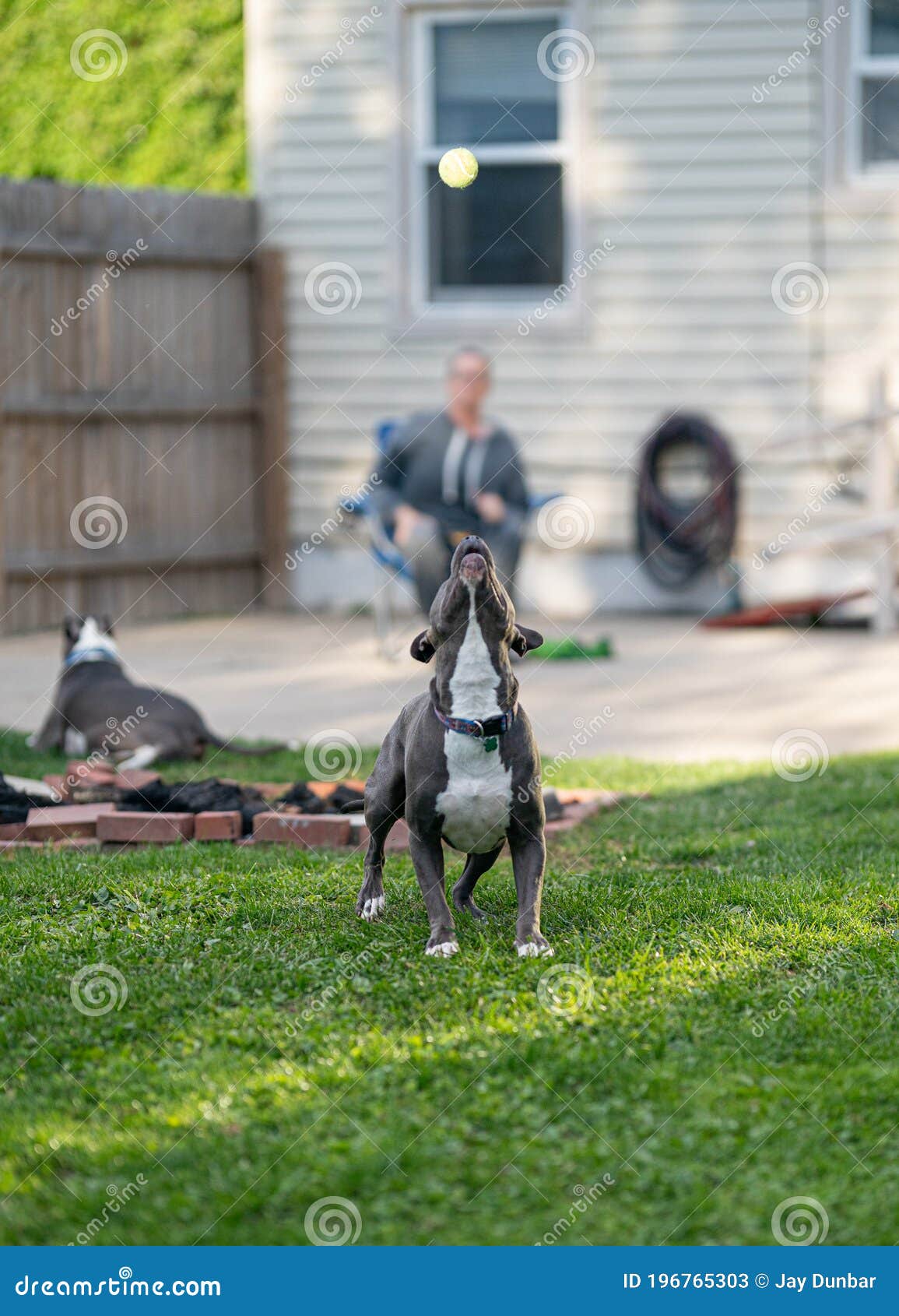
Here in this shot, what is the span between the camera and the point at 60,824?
5750 mm

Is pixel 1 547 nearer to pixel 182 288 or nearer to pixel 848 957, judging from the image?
pixel 182 288

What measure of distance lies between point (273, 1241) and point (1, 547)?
8.13m

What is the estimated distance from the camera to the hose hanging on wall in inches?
446

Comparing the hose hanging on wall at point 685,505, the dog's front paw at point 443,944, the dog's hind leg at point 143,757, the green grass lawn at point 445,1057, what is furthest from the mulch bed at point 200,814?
the hose hanging on wall at point 685,505

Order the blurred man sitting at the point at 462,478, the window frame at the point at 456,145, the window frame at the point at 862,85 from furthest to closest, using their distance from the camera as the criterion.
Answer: the window frame at the point at 456,145
the window frame at the point at 862,85
the blurred man sitting at the point at 462,478

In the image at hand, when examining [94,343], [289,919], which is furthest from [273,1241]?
[94,343]

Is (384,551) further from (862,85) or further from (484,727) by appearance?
(484,727)

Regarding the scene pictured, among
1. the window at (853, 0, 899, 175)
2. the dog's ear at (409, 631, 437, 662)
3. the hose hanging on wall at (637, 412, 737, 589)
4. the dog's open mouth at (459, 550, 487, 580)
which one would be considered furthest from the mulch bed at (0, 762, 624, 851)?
the window at (853, 0, 899, 175)

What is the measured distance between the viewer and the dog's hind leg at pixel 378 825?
4551mm

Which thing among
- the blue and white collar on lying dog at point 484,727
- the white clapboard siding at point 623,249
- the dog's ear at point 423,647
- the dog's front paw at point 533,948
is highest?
the white clapboard siding at point 623,249

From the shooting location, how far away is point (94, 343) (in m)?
11.2

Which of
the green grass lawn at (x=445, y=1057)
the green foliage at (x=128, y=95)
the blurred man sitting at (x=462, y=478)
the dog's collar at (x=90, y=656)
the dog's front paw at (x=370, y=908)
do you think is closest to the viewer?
the green grass lawn at (x=445, y=1057)

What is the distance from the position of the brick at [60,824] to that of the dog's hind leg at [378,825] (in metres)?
1.34

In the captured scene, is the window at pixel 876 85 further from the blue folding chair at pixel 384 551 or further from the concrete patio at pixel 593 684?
the blue folding chair at pixel 384 551
